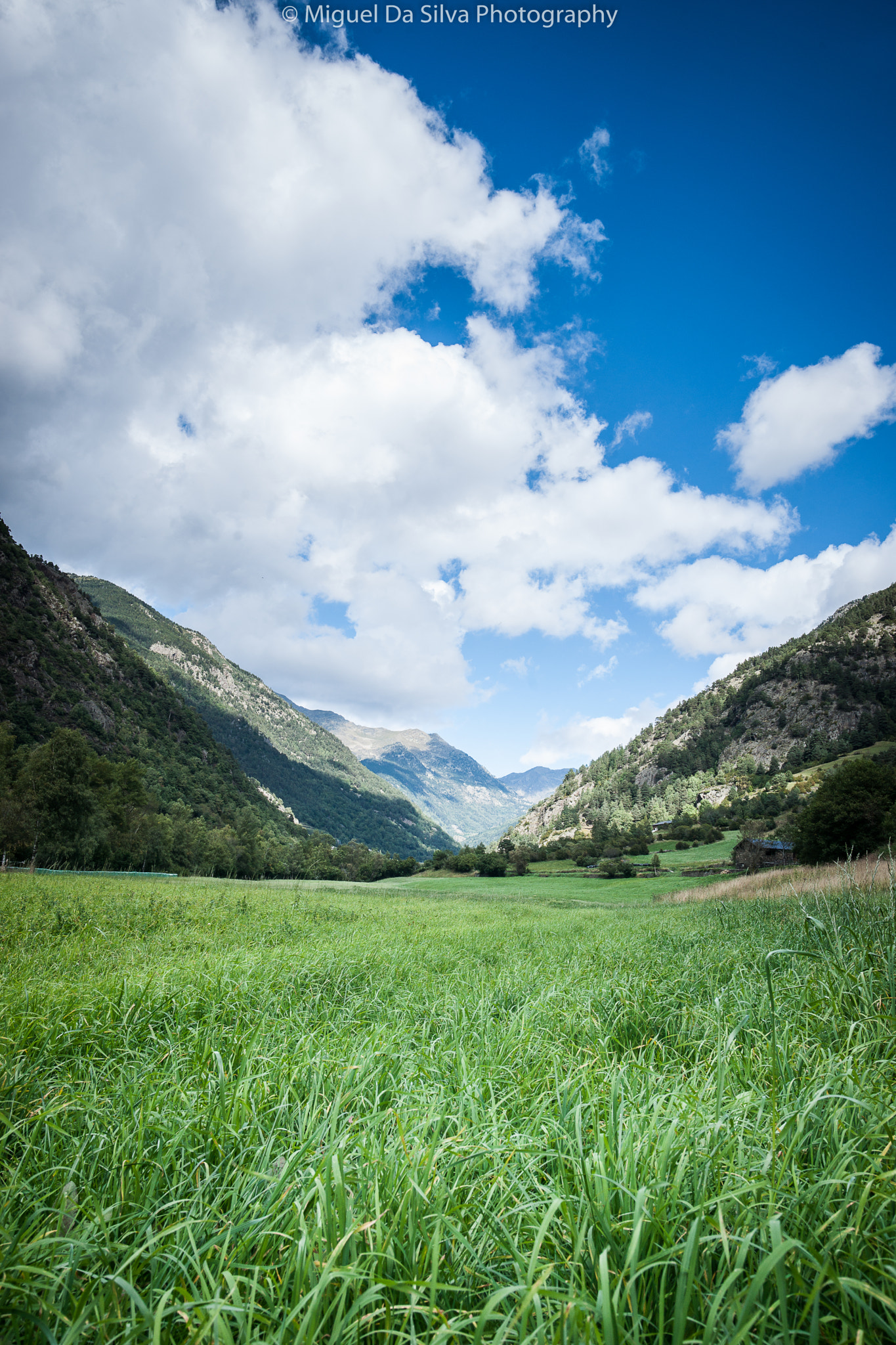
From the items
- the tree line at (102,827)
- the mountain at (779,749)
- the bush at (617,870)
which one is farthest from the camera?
the mountain at (779,749)

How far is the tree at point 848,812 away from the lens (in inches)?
1494

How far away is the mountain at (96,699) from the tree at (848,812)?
89.0 metres

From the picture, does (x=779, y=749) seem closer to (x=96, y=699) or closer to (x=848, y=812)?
(x=848, y=812)

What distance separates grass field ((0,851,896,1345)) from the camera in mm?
1688

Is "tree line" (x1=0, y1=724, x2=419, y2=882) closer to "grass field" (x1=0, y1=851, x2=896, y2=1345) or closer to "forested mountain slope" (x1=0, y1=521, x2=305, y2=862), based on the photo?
"forested mountain slope" (x1=0, y1=521, x2=305, y2=862)

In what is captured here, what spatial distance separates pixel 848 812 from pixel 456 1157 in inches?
1904

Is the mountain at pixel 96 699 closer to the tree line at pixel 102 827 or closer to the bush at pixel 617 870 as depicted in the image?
the tree line at pixel 102 827

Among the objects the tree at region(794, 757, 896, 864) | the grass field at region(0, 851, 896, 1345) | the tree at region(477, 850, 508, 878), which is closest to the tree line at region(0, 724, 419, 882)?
the tree at region(477, 850, 508, 878)

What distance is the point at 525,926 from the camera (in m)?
15.2

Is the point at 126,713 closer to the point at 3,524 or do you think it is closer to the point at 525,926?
the point at 3,524

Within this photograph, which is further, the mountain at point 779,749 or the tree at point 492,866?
the mountain at point 779,749

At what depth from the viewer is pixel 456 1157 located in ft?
8.20

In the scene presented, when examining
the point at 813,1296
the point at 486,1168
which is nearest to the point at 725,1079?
the point at 486,1168

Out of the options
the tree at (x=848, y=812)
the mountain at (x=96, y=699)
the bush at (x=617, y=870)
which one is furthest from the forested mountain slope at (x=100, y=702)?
the tree at (x=848, y=812)
